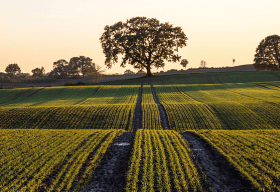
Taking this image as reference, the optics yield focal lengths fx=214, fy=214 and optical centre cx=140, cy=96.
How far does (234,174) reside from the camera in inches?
500

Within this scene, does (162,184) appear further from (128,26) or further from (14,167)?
(128,26)

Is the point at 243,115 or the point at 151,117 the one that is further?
the point at 151,117

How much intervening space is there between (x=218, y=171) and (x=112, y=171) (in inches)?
259

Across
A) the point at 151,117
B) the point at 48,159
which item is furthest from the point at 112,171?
the point at 151,117

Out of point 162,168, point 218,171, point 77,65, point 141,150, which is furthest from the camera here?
point 77,65

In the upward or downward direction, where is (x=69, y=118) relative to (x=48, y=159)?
downward

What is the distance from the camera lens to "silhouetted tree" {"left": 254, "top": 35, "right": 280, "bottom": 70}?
89500 millimetres

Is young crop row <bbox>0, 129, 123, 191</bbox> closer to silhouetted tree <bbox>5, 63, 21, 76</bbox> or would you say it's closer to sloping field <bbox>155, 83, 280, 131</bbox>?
sloping field <bbox>155, 83, 280, 131</bbox>

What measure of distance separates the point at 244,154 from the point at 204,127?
12.5 meters

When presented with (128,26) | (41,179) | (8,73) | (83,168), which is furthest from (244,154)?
(8,73)

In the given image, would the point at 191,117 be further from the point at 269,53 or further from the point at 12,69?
the point at 12,69

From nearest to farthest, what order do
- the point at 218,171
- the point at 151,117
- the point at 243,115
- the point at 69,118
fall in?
the point at 218,171 < the point at 243,115 < the point at 69,118 < the point at 151,117

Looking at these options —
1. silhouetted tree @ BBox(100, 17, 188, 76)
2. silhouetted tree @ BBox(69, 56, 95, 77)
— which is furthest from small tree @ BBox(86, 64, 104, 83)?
silhouetted tree @ BBox(69, 56, 95, 77)

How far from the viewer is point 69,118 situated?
102 ft
